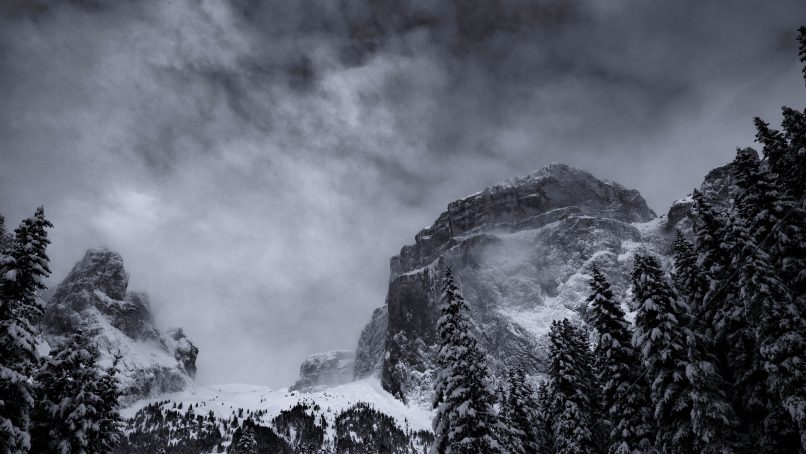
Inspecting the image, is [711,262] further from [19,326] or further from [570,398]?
[19,326]

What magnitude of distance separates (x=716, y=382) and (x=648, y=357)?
2.97 m

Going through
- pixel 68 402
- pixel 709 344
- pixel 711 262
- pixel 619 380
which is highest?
pixel 711 262

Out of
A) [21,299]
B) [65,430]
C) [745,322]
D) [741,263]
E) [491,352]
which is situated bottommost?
[65,430]

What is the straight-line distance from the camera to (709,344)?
26141 mm

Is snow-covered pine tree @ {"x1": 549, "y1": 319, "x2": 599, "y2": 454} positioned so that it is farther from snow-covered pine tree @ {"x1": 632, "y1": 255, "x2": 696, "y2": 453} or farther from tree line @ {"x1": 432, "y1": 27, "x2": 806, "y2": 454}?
snow-covered pine tree @ {"x1": 632, "y1": 255, "x2": 696, "y2": 453}

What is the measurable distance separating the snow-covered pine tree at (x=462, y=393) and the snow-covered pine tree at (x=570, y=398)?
865 centimetres

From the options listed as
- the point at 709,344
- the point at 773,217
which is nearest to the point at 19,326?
the point at 709,344

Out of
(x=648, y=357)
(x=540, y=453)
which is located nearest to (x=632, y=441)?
(x=648, y=357)

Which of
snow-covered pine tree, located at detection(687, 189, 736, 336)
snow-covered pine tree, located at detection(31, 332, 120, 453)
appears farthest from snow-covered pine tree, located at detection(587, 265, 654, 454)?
snow-covered pine tree, located at detection(31, 332, 120, 453)

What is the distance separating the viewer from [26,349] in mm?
18875

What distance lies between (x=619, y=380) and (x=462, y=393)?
950cm

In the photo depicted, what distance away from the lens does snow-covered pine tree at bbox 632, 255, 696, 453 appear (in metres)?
23.0

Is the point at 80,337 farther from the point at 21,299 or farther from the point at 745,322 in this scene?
the point at 745,322

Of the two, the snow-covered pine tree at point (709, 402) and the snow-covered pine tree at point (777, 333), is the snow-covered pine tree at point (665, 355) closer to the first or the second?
the snow-covered pine tree at point (709, 402)
